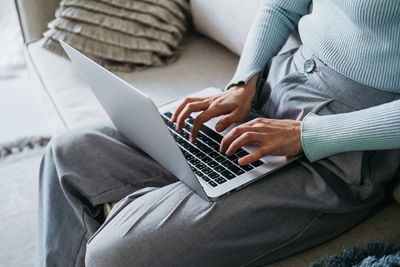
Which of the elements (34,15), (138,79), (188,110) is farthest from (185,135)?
(34,15)

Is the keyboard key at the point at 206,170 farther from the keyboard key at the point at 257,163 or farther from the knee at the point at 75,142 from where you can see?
the knee at the point at 75,142

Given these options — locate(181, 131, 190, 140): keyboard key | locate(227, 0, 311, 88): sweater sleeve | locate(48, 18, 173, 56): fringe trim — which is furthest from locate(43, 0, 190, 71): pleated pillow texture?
locate(181, 131, 190, 140): keyboard key

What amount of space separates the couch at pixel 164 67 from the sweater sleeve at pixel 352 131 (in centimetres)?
41

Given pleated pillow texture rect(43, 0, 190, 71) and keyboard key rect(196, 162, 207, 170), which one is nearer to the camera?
keyboard key rect(196, 162, 207, 170)

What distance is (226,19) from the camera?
1.34 metres

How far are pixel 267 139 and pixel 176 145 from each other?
191 millimetres

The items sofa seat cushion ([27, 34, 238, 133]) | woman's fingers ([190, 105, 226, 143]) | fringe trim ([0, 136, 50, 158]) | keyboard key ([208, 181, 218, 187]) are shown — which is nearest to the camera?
keyboard key ([208, 181, 218, 187])

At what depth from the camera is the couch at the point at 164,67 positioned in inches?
48.9

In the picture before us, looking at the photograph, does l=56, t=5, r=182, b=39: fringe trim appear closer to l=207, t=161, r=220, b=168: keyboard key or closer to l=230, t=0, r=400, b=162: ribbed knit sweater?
l=230, t=0, r=400, b=162: ribbed knit sweater

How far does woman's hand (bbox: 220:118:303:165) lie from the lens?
0.77m

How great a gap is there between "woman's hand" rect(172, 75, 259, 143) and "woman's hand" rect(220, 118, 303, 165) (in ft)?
0.27

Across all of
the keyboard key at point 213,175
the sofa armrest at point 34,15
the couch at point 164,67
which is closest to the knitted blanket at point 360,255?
the keyboard key at point 213,175

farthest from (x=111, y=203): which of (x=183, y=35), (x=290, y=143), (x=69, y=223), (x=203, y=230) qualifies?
(x=183, y=35)

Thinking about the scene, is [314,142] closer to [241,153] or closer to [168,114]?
[241,153]
